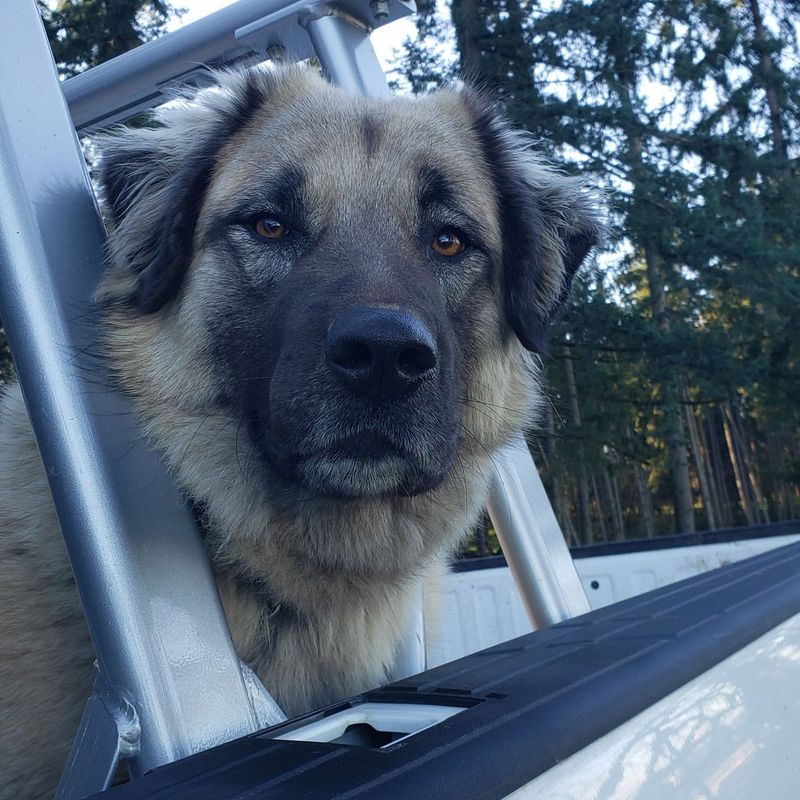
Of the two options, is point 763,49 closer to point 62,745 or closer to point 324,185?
point 324,185

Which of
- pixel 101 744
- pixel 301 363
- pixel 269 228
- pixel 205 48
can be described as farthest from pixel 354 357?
pixel 205 48

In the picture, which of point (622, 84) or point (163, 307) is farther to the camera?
point (622, 84)

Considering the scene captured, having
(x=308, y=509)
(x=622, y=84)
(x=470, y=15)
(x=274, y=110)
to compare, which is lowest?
(x=308, y=509)

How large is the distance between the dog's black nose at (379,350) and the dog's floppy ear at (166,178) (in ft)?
2.23

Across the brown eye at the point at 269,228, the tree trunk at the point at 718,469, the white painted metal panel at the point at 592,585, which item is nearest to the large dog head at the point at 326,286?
the brown eye at the point at 269,228

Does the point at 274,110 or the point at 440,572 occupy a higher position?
the point at 274,110

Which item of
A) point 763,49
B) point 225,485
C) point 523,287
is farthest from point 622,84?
point 225,485

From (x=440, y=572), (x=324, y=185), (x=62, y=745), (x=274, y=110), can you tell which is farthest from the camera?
(x=440, y=572)

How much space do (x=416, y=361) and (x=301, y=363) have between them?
30cm

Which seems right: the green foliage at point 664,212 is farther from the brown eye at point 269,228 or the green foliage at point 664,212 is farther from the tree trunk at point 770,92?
the brown eye at point 269,228

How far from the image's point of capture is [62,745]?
5.86 ft

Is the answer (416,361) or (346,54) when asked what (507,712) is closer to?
(416,361)

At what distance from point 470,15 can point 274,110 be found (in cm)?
1549

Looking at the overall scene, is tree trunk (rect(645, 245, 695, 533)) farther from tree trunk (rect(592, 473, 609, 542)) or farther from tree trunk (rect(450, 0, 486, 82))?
tree trunk (rect(592, 473, 609, 542))
